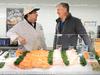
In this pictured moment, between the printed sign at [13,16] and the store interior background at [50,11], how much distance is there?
79mm

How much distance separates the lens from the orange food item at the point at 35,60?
6.12 ft

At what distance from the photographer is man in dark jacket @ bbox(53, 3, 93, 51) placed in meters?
2.41

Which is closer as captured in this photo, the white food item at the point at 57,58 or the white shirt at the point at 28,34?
the white food item at the point at 57,58

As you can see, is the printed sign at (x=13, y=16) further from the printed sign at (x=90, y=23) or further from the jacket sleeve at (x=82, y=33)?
the printed sign at (x=90, y=23)

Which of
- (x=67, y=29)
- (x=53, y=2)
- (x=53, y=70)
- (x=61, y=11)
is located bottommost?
(x=53, y=70)

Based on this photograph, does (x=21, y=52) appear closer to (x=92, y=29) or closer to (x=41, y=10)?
(x=41, y=10)

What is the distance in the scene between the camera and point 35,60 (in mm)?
2008

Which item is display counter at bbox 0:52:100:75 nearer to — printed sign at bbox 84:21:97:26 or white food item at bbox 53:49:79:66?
white food item at bbox 53:49:79:66

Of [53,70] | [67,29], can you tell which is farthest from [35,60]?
[67,29]

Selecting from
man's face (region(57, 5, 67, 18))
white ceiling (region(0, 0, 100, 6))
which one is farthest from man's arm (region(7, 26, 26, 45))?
man's face (region(57, 5, 67, 18))

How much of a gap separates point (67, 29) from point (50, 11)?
502mm

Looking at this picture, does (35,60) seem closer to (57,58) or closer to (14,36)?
(57,58)

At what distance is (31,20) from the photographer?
240cm

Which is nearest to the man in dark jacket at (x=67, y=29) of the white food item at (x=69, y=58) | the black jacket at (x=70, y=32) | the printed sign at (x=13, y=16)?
the black jacket at (x=70, y=32)
